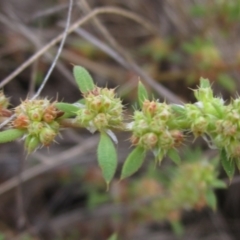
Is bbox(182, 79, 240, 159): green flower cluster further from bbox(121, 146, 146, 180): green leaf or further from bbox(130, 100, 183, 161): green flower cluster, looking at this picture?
bbox(121, 146, 146, 180): green leaf

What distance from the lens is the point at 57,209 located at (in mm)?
4488

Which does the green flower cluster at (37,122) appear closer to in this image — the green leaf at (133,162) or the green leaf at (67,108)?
the green leaf at (67,108)

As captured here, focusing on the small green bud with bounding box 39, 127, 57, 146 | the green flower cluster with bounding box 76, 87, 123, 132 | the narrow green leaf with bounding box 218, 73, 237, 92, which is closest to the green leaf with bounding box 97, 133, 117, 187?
the green flower cluster with bounding box 76, 87, 123, 132

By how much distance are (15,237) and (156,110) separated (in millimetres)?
1962

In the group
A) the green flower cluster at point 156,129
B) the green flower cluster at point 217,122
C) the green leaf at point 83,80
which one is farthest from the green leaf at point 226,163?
the green leaf at point 83,80

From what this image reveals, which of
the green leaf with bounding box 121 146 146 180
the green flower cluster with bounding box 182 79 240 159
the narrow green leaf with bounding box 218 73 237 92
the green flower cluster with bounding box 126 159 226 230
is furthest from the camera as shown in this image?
the narrow green leaf with bounding box 218 73 237 92

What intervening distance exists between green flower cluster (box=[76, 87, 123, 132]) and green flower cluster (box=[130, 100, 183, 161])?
3.5 inches

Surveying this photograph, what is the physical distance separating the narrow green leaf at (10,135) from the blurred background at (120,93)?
5.68 feet

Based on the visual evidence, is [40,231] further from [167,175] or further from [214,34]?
[214,34]

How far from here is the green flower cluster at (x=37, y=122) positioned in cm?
189

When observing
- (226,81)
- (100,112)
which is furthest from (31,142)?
(226,81)

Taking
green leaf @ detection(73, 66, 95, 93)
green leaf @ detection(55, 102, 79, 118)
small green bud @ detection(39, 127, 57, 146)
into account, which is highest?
green leaf @ detection(73, 66, 95, 93)

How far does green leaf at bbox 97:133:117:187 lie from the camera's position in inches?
72.4

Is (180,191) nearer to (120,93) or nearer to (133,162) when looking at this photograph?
(120,93)
